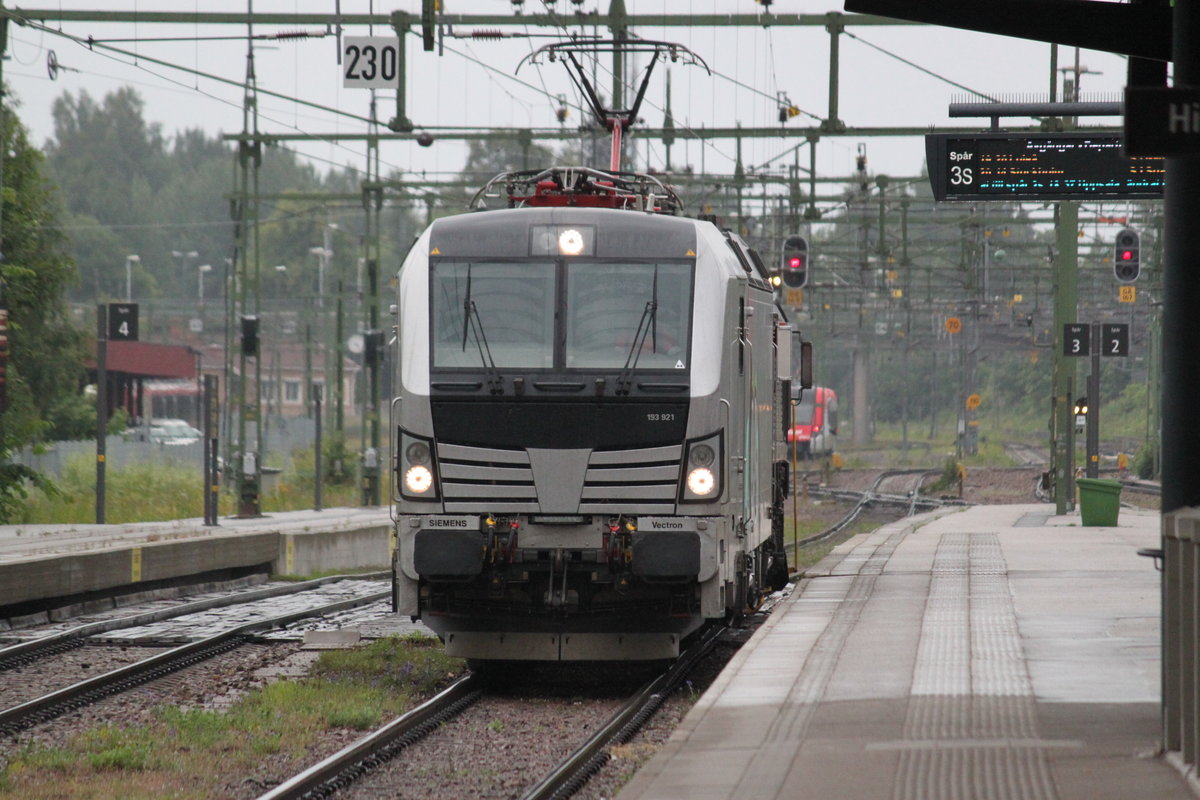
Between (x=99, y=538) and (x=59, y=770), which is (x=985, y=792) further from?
(x=99, y=538)

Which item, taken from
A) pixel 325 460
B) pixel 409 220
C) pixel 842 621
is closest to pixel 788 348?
pixel 842 621

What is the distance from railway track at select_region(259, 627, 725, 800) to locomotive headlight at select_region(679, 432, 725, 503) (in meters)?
1.35

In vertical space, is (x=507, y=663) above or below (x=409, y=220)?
below

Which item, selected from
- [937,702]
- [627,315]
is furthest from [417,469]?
[937,702]

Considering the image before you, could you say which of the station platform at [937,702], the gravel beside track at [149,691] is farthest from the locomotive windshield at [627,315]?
the gravel beside track at [149,691]

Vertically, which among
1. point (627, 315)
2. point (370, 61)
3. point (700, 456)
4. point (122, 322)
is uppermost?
point (370, 61)

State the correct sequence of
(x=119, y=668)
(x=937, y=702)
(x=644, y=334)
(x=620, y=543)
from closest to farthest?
(x=937, y=702) < (x=620, y=543) < (x=644, y=334) < (x=119, y=668)

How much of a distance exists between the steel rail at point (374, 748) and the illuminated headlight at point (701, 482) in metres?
2.03

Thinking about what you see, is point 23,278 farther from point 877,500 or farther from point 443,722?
point 877,500

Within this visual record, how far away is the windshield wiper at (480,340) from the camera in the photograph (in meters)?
11.1

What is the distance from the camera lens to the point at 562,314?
37.2 feet

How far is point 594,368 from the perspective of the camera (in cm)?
1116

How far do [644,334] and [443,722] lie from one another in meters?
2.86

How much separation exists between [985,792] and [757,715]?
1.87 m
